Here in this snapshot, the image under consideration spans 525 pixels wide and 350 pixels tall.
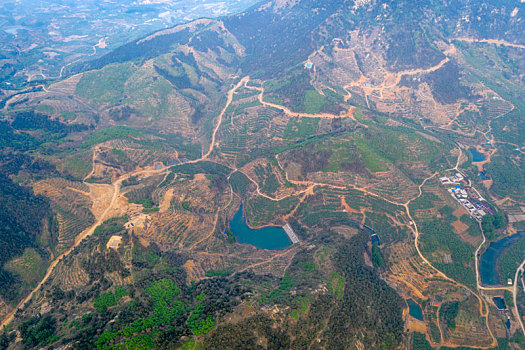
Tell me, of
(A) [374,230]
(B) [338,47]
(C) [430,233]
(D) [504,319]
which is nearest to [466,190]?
(C) [430,233]

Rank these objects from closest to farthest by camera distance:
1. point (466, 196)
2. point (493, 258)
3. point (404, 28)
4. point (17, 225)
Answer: point (17, 225), point (493, 258), point (466, 196), point (404, 28)

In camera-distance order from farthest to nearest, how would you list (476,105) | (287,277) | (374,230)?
(476,105), (374,230), (287,277)

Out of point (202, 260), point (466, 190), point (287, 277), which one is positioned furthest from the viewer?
point (466, 190)

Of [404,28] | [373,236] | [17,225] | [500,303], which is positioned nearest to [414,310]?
[500,303]

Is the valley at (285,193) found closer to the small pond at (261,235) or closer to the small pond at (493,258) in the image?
the small pond at (261,235)

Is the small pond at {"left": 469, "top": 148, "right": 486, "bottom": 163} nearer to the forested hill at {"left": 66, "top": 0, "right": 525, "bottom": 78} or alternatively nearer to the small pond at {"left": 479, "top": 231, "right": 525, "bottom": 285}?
the small pond at {"left": 479, "top": 231, "right": 525, "bottom": 285}

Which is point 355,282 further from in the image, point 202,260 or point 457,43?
point 457,43

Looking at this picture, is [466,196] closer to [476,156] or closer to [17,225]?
[476,156]
